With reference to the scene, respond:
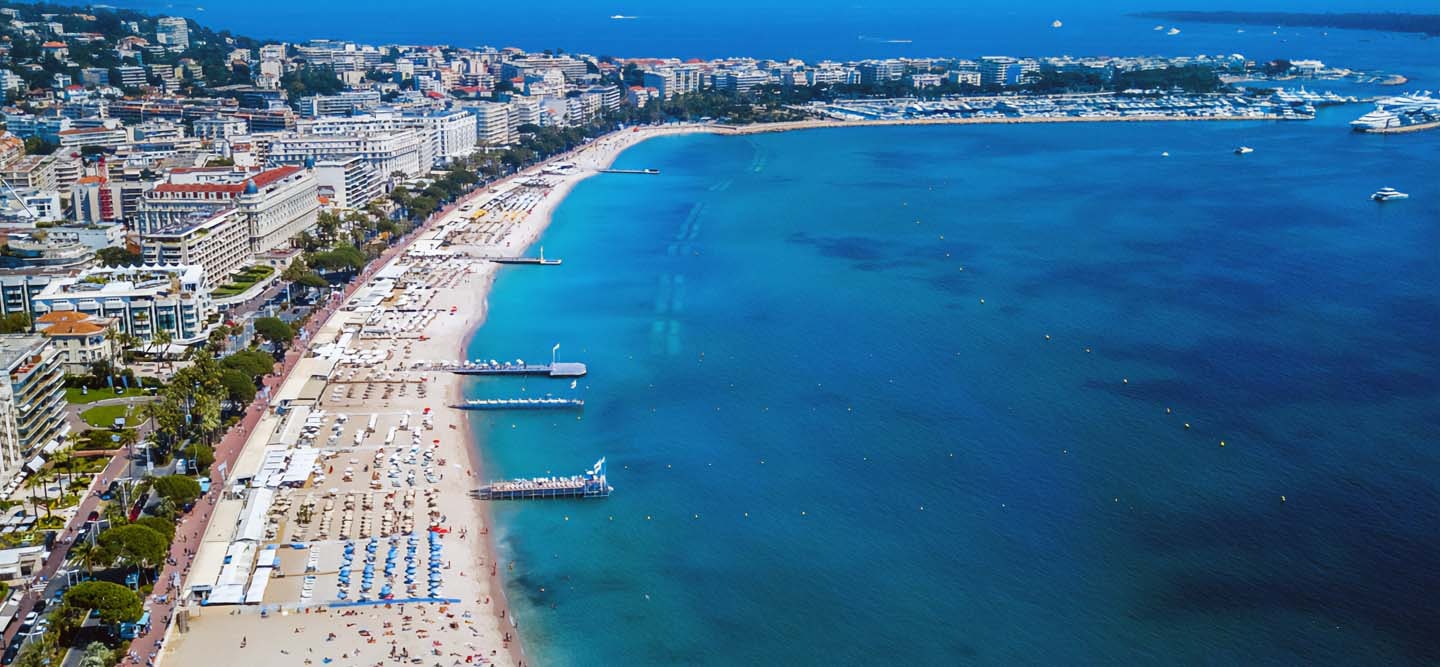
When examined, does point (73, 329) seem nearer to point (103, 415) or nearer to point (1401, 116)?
point (103, 415)

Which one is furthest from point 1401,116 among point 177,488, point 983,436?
point 177,488

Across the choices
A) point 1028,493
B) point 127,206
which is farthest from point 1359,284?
point 127,206

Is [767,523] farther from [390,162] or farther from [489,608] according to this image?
[390,162]

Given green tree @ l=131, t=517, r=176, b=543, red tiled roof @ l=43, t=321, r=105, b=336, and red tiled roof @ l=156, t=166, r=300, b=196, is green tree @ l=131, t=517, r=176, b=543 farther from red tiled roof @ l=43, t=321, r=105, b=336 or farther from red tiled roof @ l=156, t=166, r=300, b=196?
red tiled roof @ l=156, t=166, r=300, b=196

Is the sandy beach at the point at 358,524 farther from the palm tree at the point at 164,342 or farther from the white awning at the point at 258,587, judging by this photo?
the palm tree at the point at 164,342

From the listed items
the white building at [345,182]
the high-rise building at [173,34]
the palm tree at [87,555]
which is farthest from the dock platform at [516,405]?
the high-rise building at [173,34]

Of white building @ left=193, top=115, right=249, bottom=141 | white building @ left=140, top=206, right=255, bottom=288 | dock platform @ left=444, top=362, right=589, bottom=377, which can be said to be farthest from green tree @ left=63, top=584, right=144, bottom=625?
white building @ left=193, top=115, right=249, bottom=141

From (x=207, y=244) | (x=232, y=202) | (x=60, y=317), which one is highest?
(x=232, y=202)
